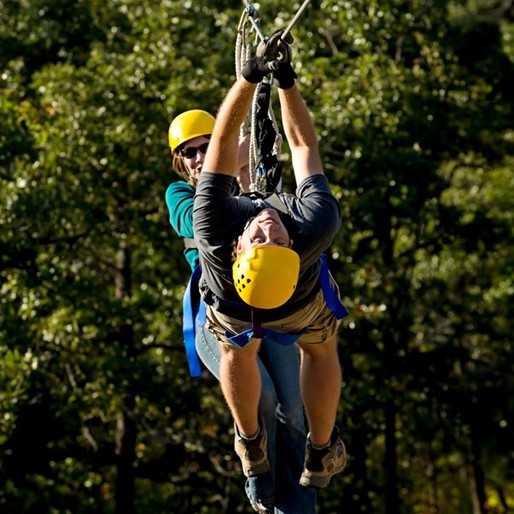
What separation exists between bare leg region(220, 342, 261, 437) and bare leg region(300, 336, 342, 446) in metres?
0.22

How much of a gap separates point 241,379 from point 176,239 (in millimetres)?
8666

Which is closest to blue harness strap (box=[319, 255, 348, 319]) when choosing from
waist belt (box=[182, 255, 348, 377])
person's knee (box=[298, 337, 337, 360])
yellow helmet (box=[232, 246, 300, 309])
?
waist belt (box=[182, 255, 348, 377])

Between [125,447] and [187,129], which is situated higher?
[125,447]

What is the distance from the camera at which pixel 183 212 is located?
525 cm

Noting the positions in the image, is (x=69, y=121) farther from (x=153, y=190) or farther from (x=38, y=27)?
(x=38, y=27)

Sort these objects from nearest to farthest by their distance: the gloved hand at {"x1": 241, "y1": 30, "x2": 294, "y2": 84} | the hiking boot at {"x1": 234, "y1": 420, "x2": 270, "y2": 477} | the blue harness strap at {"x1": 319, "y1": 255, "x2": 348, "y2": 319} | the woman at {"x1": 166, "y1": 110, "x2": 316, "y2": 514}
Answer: the gloved hand at {"x1": 241, "y1": 30, "x2": 294, "y2": 84} < the blue harness strap at {"x1": 319, "y1": 255, "x2": 348, "y2": 319} < the hiking boot at {"x1": 234, "y1": 420, "x2": 270, "y2": 477} < the woman at {"x1": 166, "y1": 110, "x2": 316, "y2": 514}

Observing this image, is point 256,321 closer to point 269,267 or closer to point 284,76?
point 269,267

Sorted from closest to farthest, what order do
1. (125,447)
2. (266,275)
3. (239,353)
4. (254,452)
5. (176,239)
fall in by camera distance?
(266,275)
(239,353)
(254,452)
(176,239)
(125,447)

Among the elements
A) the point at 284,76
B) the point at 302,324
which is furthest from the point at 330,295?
the point at 284,76

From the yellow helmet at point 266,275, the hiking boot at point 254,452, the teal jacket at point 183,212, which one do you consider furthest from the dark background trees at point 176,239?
the yellow helmet at point 266,275

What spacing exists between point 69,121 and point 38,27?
250cm

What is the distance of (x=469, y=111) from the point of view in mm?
14195

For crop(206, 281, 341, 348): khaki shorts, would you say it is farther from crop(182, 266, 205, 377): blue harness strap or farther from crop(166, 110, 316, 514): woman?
crop(166, 110, 316, 514): woman

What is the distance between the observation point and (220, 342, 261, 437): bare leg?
4.83 metres
